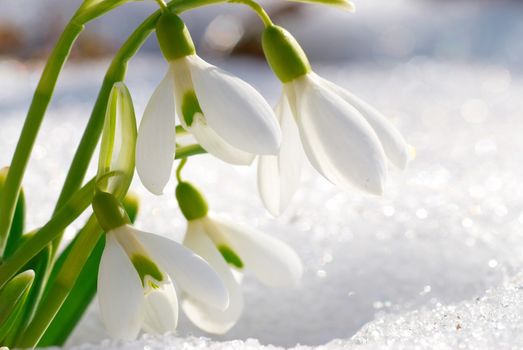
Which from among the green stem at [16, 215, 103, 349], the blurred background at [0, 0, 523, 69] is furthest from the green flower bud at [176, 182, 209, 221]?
the blurred background at [0, 0, 523, 69]

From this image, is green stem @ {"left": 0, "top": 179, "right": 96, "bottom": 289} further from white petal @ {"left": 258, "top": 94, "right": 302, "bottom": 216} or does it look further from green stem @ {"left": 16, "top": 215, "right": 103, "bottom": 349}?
white petal @ {"left": 258, "top": 94, "right": 302, "bottom": 216}

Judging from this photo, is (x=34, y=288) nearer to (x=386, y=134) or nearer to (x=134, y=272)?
(x=134, y=272)

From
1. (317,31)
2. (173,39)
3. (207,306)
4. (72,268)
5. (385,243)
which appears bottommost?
(317,31)

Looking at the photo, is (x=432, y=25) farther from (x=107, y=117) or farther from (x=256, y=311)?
(x=107, y=117)

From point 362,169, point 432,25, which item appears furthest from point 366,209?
point 432,25

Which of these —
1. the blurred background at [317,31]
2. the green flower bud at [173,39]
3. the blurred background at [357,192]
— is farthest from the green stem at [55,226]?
the blurred background at [317,31]

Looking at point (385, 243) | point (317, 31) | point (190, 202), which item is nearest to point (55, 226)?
point (190, 202)
